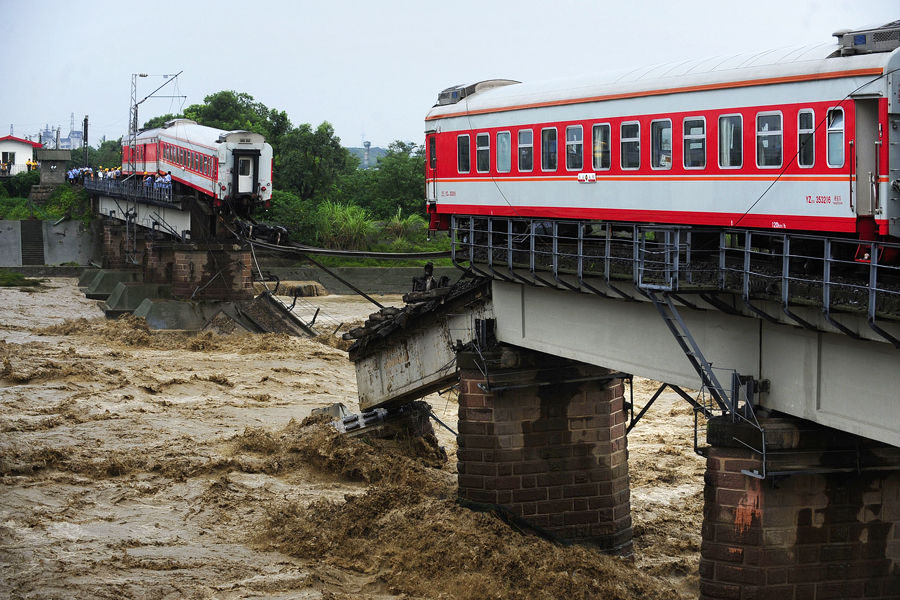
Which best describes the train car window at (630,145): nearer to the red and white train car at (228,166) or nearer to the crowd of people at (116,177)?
the red and white train car at (228,166)

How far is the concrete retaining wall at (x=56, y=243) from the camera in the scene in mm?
72812

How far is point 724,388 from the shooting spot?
53.1ft

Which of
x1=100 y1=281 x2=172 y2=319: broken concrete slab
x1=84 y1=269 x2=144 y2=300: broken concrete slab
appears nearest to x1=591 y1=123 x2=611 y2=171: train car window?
x1=100 y1=281 x2=172 y2=319: broken concrete slab

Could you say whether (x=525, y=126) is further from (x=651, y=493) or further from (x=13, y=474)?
(x=13, y=474)

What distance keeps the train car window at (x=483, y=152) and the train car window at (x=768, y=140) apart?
736cm

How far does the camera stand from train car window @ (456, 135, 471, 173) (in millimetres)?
23328

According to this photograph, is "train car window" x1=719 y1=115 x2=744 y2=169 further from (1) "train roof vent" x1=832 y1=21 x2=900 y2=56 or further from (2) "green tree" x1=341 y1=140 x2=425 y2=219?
(2) "green tree" x1=341 y1=140 x2=425 y2=219

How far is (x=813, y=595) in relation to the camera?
50.2 ft

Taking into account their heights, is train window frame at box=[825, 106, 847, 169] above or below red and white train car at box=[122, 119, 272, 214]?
below

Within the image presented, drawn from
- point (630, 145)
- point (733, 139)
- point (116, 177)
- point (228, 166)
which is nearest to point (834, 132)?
point (733, 139)

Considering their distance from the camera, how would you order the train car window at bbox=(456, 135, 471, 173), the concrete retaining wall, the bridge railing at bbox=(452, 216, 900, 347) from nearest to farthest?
1. the bridge railing at bbox=(452, 216, 900, 347)
2. the train car window at bbox=(456, 135, 471, 173)
3. the concrete retaining wall

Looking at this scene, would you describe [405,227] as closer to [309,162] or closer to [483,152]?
[309,162]

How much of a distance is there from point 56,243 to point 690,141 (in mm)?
63450

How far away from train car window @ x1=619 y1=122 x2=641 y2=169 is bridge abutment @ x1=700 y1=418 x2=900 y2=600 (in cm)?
494
